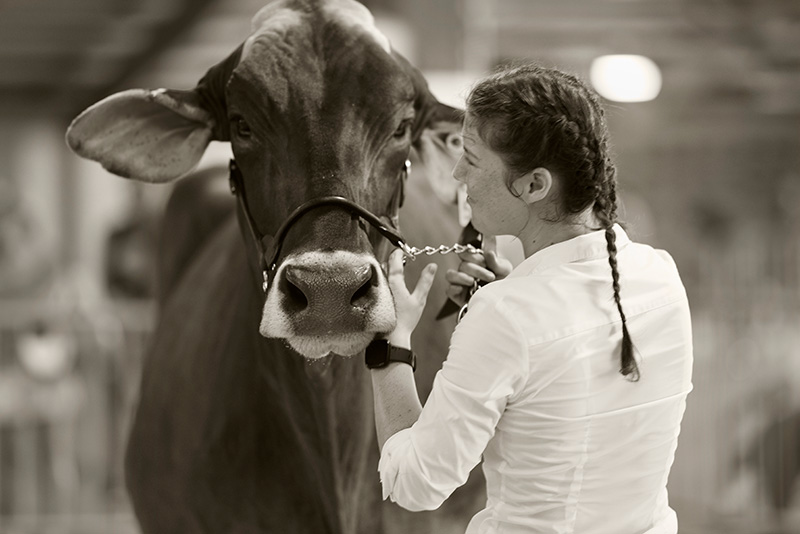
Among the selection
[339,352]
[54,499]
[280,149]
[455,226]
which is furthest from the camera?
[54,499]

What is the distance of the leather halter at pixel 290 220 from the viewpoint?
2.06m

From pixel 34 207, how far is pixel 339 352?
14.1 meters

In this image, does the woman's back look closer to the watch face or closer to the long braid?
the long braid

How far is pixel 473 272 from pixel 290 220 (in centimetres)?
36

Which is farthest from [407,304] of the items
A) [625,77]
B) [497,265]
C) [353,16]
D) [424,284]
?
[625,77]

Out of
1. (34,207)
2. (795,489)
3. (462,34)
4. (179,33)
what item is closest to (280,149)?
(462,34)

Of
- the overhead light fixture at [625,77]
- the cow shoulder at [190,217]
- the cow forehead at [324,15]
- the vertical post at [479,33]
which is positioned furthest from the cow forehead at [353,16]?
the overhead light fixture at [625,77]

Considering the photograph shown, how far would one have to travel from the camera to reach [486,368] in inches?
60.8

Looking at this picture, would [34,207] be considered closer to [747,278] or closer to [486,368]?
[747,278]

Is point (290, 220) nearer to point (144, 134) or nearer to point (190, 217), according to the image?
point (144, 134)

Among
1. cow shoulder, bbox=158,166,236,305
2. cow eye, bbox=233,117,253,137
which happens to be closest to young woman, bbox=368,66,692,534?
cow eye, bbox=233,117,253,137

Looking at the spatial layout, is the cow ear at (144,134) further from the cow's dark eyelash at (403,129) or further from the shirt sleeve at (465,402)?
the shirt sleeve at (465,402)

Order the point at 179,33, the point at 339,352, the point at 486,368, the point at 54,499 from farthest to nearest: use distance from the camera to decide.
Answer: the point at 179,33 → the point at 54,499 → the point at 339,352 → the point at 486,368

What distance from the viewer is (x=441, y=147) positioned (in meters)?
2.64
